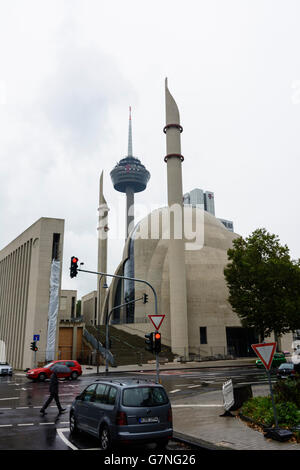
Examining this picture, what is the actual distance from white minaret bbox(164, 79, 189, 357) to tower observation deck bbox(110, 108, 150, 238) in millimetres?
95194

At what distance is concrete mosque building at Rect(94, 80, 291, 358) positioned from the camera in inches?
2041

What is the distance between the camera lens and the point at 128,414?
8.10 m

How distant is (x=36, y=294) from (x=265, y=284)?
80.1 ft

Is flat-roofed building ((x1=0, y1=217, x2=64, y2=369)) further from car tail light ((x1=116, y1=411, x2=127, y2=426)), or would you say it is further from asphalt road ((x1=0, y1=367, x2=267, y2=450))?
car tail light ((x1=116, y1=411, x2=127, y2=426))

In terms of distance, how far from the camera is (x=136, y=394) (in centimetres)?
859

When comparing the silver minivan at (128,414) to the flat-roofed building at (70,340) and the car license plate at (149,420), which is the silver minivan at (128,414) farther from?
the flat-roofed building at (70,340)

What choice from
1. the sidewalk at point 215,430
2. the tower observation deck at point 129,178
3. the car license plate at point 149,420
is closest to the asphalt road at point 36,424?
the sidewalk at point 215,430

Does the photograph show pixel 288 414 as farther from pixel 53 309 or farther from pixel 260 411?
pixel 53 309

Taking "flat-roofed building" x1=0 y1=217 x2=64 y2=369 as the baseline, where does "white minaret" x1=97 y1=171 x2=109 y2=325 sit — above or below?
above

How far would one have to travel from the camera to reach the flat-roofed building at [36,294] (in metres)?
41.8

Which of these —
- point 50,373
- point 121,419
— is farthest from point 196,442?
point 50,373

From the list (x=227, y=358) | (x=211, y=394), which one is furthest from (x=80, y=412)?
(x=227, y=358)

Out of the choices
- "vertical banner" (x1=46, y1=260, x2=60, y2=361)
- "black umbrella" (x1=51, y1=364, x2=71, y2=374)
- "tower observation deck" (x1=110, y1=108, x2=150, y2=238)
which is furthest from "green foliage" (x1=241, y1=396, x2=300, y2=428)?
"tower observation deck" (x1=110, y1=108, x2=150, y2=238)

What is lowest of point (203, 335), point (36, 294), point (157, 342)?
point (157, 342)
